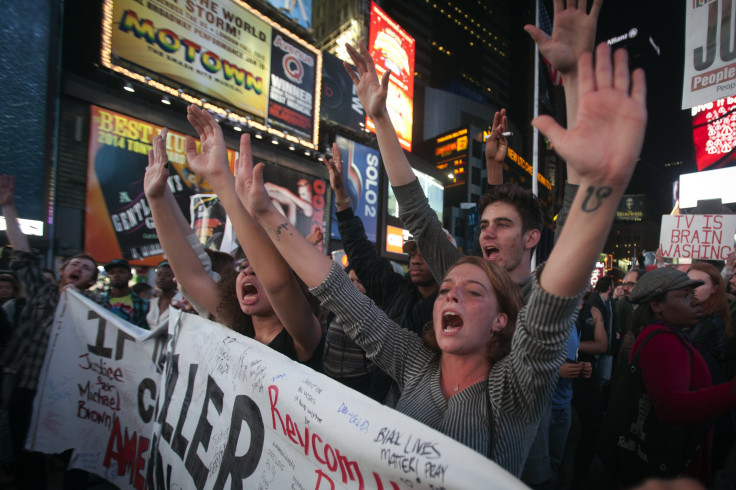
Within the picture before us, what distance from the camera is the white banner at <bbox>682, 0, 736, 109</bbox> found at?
350 cm

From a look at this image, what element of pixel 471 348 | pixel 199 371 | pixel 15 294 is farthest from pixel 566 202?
pixel 15 294

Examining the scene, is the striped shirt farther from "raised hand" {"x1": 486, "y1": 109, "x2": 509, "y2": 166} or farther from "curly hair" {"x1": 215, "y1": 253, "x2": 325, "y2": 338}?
"raised hand" {"x1": 486, "y1": 109, "x2": 509, "y2": 166}

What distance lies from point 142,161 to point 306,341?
41.3 feet

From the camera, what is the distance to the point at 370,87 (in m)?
2.04

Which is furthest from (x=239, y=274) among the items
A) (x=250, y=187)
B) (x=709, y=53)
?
(x=709, y=53)

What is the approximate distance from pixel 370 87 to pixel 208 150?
923 mm

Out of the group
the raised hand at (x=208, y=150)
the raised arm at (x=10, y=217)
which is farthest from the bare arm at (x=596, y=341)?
the raised arm at (x=10, y=217)

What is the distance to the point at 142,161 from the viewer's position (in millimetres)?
12227

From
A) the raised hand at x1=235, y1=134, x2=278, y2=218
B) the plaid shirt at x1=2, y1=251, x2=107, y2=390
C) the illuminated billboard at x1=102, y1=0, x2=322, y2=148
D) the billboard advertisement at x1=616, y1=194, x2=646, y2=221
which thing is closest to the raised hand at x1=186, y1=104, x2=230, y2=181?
the raised hand at x1=235, y1=134, x2=278, y2=218

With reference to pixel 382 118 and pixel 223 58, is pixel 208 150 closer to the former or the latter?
pixel 382 118

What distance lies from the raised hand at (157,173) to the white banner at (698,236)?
19.2 ft

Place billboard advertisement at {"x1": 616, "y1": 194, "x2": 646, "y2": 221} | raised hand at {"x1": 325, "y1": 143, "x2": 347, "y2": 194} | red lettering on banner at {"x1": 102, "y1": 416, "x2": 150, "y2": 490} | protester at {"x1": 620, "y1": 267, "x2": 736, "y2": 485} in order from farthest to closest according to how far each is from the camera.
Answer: billboard advertisement at {"x1": 616, "y1": 194, "x2": 646, "y2": 221} → raised hand at {"x1": 325, "y1": 143, "x2": 347, "y2": 194} → red lettering on banner at {"x1": 102, "y1": 416, "x2": 150, "y2": 490} → protester at {"x1": 620, "y1": 267, "x2": 736, "y2": 485}

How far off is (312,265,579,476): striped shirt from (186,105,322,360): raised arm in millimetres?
346

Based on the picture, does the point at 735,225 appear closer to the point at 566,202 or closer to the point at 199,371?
the point at 566,202
